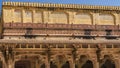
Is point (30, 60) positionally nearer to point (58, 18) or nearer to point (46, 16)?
point (46, 16)

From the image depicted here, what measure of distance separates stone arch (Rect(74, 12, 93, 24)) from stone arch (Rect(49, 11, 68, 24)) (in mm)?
960

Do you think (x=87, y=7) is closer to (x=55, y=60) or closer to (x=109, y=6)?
(x=109, y=6)

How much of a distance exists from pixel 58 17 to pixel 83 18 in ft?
7.34

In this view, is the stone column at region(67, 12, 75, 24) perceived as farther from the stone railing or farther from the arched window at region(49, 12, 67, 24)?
the stone railing

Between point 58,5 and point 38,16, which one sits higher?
point 58,5

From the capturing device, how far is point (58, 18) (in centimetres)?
3111

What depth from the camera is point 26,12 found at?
30.5 metres

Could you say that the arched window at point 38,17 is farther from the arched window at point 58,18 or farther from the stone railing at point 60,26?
the arched window at point 58,18

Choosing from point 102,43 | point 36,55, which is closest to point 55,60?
point 36,55

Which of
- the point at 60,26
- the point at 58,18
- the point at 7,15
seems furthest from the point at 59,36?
the point at 7,15

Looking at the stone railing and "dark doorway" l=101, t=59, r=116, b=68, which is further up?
the stone railing

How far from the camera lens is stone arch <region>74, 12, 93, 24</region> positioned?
3152 centimetres

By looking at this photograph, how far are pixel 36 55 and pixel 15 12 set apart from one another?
6599 millimetres

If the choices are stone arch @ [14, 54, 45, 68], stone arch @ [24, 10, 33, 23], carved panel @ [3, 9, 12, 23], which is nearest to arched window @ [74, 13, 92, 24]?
stone arch @ [24, 10, 33, 23]
